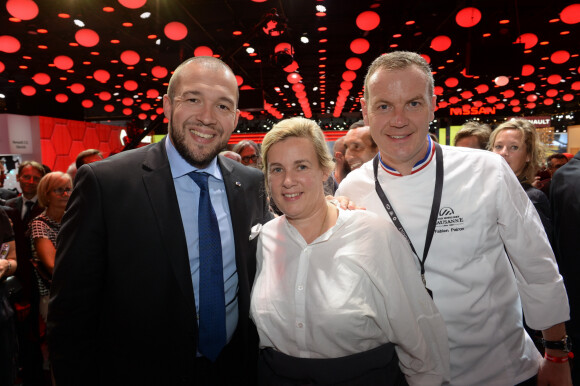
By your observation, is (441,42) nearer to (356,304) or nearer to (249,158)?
(249,158)

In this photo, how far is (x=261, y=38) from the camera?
1000 cm

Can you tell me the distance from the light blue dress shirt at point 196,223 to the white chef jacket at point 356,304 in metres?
0.31

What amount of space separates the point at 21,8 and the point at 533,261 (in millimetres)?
4763

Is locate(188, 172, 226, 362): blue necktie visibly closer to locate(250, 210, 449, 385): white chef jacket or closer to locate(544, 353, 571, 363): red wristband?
locate(250, 210, 449, 385): white chef jacket

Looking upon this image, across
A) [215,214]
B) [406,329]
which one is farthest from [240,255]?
[406,329]

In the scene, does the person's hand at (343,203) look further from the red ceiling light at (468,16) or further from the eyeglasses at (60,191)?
the red ceiling light at (468,16)

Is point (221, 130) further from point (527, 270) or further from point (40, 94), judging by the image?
point (40, 94)

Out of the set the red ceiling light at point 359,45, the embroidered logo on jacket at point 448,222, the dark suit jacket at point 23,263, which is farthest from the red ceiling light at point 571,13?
the dark suit jacket at point 23,263

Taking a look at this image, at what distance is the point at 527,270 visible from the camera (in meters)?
1.59

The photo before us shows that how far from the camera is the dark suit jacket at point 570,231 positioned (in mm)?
2234

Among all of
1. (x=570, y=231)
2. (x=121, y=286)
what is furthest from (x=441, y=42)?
(x=121, y=286)

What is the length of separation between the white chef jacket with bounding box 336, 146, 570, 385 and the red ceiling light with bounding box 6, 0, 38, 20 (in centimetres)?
423

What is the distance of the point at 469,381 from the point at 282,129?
138cm

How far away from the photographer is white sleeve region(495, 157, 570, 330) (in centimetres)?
157
